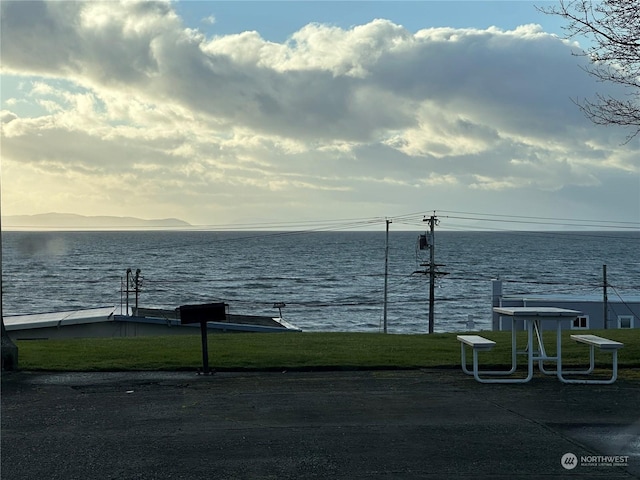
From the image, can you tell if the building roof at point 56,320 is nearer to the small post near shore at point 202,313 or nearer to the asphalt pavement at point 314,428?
the asphalt pavement at point 314,428

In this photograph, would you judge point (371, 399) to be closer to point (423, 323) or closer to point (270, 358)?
point (270, 358)

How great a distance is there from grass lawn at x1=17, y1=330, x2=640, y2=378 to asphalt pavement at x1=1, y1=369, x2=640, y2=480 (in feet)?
3.10

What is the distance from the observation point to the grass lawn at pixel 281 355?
11.3m

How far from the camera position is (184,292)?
229 feet

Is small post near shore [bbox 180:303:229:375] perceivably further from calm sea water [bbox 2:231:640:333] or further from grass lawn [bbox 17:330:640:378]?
calm sea water [bbox 2:231:640:333]

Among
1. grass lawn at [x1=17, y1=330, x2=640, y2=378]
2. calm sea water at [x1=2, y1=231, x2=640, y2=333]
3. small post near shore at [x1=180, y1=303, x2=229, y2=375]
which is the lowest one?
calm sea water at [x1=2, y1=231, x2=640, y2=333]

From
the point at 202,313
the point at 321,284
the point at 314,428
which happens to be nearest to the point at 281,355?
the point at 202,313

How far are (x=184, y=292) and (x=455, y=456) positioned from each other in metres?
64.9

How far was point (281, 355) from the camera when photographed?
40.0 ft

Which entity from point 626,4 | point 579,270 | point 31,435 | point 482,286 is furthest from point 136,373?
point 579,270

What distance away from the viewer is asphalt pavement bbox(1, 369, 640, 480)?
244 inches

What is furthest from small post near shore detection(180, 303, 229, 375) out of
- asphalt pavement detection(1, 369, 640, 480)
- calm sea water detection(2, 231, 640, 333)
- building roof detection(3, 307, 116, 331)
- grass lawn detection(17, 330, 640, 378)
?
calm sea water detection(2, 231, 640, 333)

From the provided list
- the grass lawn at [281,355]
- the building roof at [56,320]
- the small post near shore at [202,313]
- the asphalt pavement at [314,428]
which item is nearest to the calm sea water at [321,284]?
the building roof at [56,320]

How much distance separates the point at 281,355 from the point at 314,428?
15.8 ft
